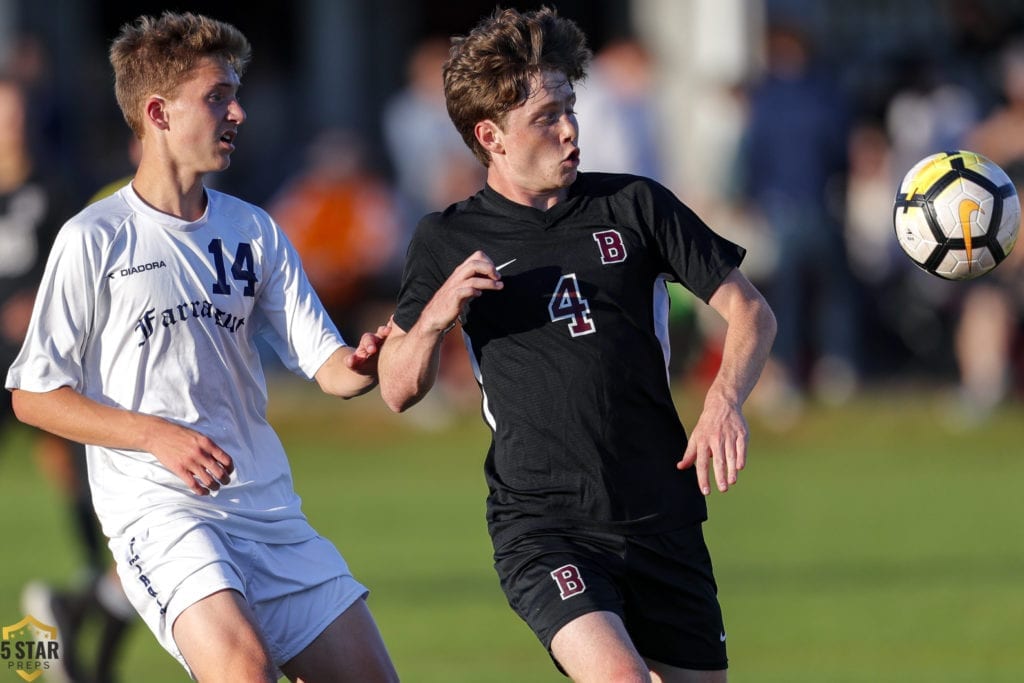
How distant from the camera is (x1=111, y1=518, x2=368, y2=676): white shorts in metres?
5.30

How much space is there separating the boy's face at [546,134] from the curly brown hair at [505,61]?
0.03m

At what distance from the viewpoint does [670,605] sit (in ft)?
18.1

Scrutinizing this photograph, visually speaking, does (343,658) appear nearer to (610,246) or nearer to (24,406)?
(24,406)

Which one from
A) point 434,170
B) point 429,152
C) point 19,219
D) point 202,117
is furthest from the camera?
point 429,152

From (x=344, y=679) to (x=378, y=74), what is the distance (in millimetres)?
17221

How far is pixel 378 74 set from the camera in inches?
874

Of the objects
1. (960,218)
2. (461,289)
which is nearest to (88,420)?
(461,289)

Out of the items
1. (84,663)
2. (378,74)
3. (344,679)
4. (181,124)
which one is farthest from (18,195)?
(378,74)

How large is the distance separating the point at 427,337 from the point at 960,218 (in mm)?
1808

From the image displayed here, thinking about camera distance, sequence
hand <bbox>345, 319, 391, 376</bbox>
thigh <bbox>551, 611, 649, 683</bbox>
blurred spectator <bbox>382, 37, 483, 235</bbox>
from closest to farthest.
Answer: thigh <bbox>551, 611, 649, 683</bbox> → hand <bbox>345, 319, 391, 376</bbox> → blurred spectator <bbox>382, 37, 483, 235</bbox>

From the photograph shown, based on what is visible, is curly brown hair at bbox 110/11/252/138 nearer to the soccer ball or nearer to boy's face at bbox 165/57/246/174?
boy's face at bbox 165/57/246/174

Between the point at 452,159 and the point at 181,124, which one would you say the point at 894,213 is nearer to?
the point at 181,124

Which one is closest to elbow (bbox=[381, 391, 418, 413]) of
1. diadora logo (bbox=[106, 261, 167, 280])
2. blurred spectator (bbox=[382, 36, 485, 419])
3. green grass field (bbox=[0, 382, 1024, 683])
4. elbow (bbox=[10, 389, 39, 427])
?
diadora logo (bbox=[106, 261, 167, 280])

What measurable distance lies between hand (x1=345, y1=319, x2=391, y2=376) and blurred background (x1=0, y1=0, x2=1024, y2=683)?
11.0 feet
